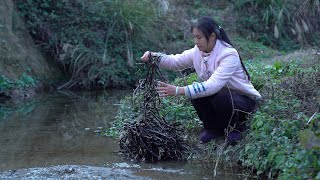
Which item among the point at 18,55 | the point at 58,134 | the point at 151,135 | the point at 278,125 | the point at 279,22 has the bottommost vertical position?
the point at 58,134

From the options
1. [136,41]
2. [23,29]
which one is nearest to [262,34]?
[136,41]

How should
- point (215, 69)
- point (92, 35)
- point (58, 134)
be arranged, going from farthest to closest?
1. point (92, 35)
2. point (58, 134)
3. point (215, 69)

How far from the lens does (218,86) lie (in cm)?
579

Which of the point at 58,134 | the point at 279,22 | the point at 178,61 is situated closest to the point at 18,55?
the point at 58,134

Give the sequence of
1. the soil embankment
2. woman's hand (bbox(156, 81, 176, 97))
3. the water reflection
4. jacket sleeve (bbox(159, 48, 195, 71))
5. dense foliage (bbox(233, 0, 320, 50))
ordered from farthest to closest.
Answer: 1. dense foliage (bbox(233, 0, 320, 50))
2. the soil embankment
3. jacket sleeve (bbox(159, 48, 195, 71))
4. the water reflection
5. woman's hand (bbox(156, 81, 176, 97))

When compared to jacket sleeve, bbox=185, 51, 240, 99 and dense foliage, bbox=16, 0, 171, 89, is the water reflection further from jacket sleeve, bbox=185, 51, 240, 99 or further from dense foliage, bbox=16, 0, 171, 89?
dense foliage, bbox=16, 0, 171, 89

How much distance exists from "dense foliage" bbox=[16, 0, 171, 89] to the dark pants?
7.56 m

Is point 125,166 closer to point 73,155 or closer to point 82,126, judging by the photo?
point 73,155

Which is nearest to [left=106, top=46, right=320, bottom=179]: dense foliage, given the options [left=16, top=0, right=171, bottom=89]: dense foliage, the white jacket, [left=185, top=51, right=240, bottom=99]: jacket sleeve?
the white jacket

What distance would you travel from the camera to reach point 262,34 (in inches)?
688

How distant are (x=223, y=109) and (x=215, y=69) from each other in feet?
1.35

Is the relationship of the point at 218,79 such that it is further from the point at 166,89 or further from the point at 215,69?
the point at 166,89

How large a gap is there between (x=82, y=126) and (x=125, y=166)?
9.03ft

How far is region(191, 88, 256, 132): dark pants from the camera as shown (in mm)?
5973
